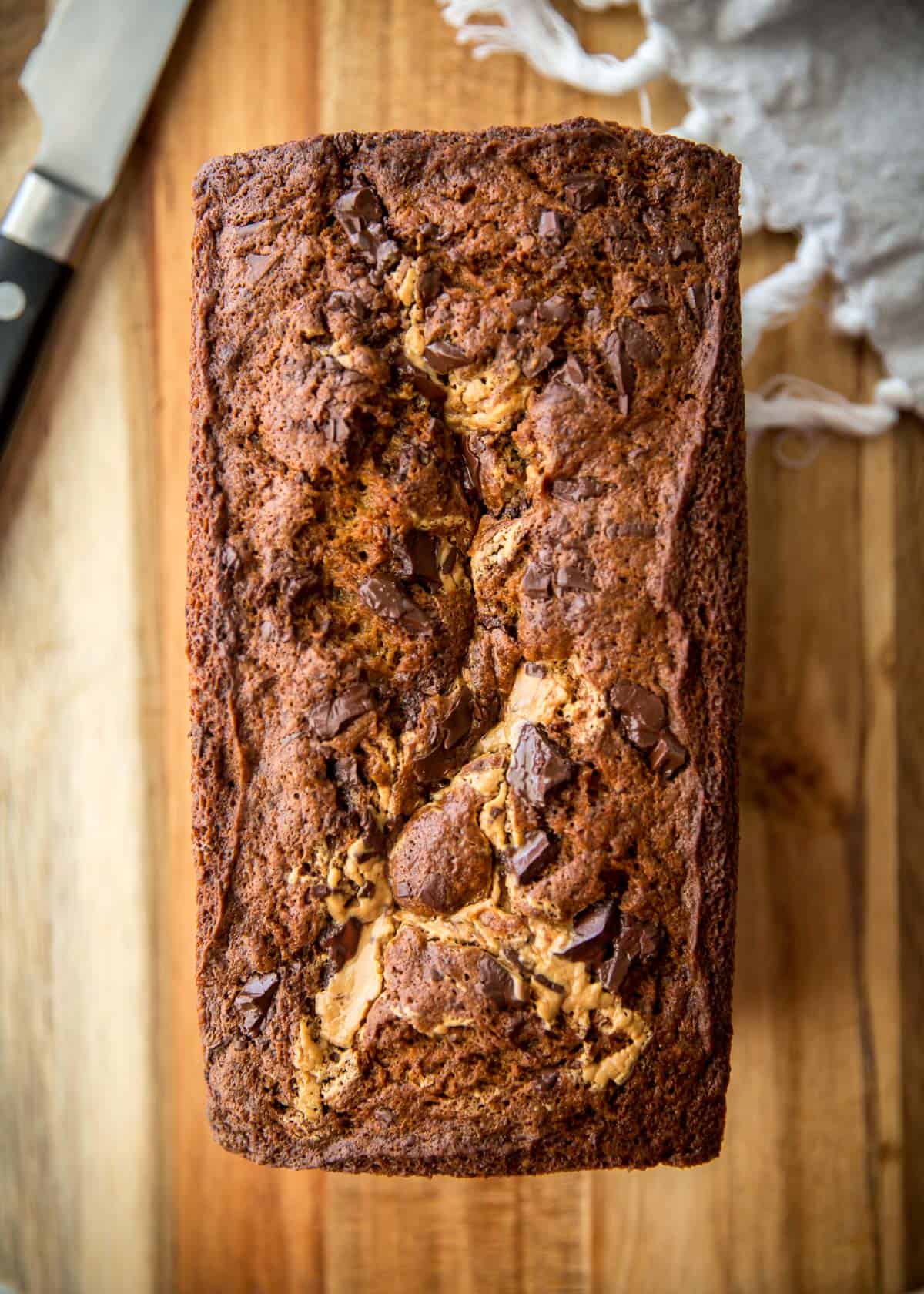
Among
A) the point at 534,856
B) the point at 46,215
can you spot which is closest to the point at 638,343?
the point at 534,856

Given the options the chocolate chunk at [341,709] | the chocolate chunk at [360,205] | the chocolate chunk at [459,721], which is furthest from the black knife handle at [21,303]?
the chocolate chunk at [459,721]

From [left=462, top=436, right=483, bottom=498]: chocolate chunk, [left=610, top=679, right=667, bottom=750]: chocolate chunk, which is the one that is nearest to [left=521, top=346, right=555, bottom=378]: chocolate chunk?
[left=462, top=436, right=483, bottom=498]: chocolate chunk

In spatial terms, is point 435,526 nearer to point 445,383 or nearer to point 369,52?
point 445,383

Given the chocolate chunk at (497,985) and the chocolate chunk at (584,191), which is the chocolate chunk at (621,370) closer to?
the chocolate chunk at (584,191)

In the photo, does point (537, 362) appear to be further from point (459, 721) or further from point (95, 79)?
point (95, 79)

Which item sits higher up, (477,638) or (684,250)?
(684,250)

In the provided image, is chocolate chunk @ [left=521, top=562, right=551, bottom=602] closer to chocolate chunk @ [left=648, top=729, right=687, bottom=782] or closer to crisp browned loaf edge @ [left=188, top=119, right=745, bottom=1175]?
crisp browned loaf edge @ [left=188, top=119, right=745, bottom=1175]

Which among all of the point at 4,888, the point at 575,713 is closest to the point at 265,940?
the point at 575,713

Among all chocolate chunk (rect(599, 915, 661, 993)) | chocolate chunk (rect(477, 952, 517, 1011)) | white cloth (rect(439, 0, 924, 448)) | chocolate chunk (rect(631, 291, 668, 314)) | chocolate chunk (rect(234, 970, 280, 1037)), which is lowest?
chocolate chunk (rect(234, 970, 280, 1037))
